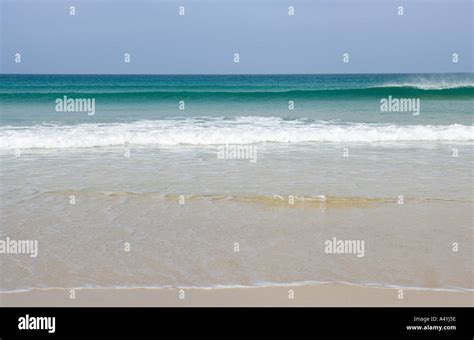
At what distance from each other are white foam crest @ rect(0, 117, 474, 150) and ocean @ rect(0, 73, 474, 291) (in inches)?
2.3

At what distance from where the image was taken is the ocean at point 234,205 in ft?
18.4

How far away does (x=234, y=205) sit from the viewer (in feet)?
25.7

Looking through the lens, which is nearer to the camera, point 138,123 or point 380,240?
point 380,240

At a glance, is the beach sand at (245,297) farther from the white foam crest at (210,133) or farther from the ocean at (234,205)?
the white foam crest at (210,133)

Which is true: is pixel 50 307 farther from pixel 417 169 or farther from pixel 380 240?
pixel 417 169

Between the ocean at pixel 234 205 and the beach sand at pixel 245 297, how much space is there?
0.18m

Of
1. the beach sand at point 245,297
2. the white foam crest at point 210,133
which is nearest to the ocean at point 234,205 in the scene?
the white foam crest at point 210,133

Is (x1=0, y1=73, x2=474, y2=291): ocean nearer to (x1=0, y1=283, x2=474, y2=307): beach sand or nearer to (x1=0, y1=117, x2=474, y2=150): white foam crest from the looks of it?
(x1=0, y1=117, x2=474, y2=150): white foam crest

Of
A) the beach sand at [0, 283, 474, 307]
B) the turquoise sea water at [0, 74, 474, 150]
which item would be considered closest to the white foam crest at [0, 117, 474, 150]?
the turquoise sea water at [0, 74, 474, 150]

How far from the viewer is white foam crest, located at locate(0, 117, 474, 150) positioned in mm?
14570

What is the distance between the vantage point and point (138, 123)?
19.0 metres
